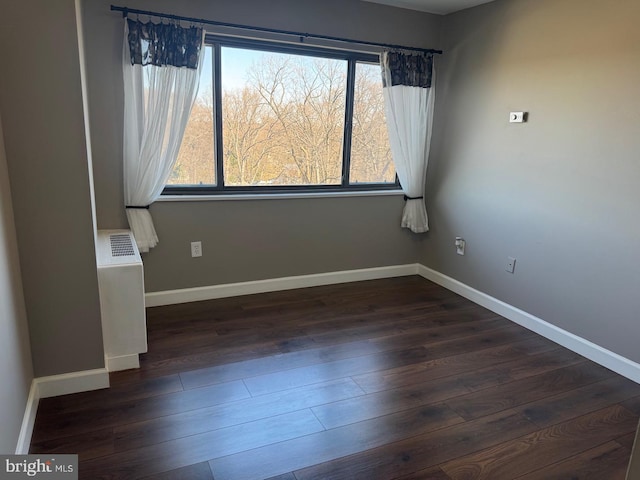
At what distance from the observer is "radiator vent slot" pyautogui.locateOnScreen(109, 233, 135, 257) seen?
2.49 meters

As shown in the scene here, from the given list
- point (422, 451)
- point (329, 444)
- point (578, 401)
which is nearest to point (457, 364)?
point (578, 401)

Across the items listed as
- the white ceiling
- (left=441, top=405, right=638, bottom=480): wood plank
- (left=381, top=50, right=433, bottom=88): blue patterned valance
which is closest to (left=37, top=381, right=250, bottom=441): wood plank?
(left=441, top=405, right=638, bottom=480): wood plank

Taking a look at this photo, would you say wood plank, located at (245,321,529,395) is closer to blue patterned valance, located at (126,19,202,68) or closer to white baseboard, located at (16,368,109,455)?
white baseboard, located at (16,368,109,455)

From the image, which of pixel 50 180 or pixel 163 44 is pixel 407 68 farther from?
pixel 50 180

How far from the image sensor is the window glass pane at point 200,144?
315cm

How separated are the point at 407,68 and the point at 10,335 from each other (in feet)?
10.9

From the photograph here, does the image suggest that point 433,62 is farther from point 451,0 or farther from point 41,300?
point 41,300

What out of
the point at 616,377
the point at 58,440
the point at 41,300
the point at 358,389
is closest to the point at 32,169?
the point at 41,300

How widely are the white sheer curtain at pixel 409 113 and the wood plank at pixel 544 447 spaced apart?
2.27 meters

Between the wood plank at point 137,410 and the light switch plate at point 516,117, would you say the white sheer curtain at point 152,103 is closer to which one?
the wood plank at point 137,410

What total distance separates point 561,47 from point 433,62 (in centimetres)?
117

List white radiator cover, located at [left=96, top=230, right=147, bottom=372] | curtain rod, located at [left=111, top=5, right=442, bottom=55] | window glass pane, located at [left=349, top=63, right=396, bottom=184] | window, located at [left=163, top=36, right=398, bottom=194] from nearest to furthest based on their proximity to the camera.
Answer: white radiator cover, located at [left=96, top=230, right=147, bottom=372] → curtain rod, located at [left=111, top=5, right=442, bottom=55] → window, located at [left=163, top=36, right=398, bottom=194] → window glass pane, located at [left=349, top=63, right=396, bottom=184]

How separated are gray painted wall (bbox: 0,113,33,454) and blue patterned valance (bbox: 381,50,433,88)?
9.18ft

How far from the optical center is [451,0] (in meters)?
3.32
